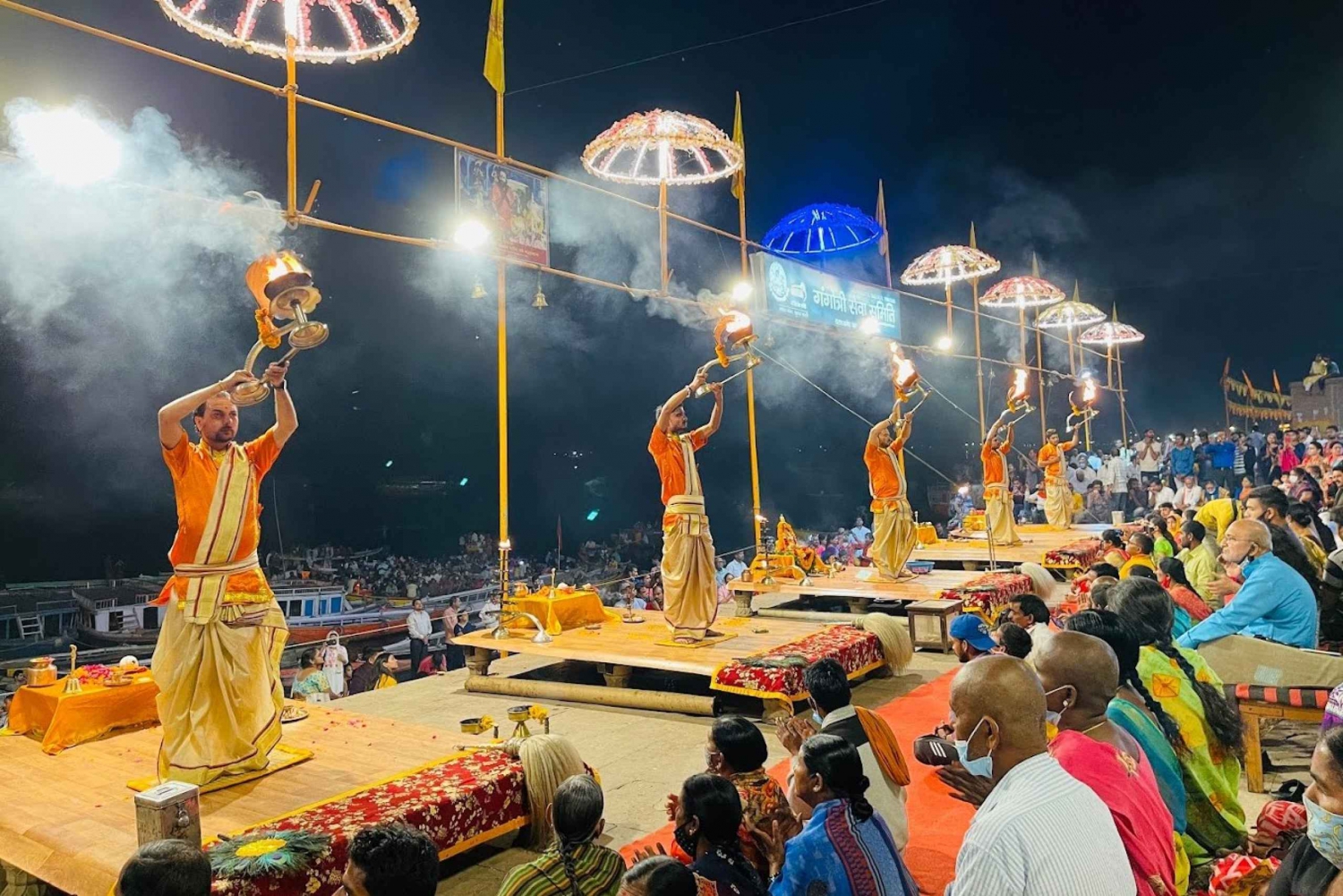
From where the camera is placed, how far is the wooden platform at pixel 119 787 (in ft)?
13.0

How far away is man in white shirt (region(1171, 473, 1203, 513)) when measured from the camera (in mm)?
16125

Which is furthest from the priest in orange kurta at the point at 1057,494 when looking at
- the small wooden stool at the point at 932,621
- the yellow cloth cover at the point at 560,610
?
the yellow cloth cover at the point at 560,610

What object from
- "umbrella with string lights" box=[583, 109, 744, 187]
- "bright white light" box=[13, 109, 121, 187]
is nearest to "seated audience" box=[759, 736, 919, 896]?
"bright white light" box=[13, 109, 121, 187]

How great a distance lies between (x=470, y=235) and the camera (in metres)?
8.86

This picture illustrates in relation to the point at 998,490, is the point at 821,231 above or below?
above

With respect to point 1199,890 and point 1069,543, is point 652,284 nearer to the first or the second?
point 1069,543

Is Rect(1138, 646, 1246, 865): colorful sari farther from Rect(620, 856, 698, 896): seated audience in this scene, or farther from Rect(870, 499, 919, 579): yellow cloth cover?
Rect(870, 499, 919, 579): yellow cloth cover

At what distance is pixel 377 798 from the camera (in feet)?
14.3

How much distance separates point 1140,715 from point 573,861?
2.28 meters

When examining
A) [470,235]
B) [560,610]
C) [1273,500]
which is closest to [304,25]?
[470,235]

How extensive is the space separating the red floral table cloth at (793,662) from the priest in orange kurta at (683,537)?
99cm

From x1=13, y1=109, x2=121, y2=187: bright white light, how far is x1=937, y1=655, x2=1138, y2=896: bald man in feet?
24.9

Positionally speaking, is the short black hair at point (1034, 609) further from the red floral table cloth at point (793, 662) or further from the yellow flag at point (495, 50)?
the yellow flag at point (495, 50)

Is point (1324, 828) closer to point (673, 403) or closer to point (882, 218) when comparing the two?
point (673, 403)
